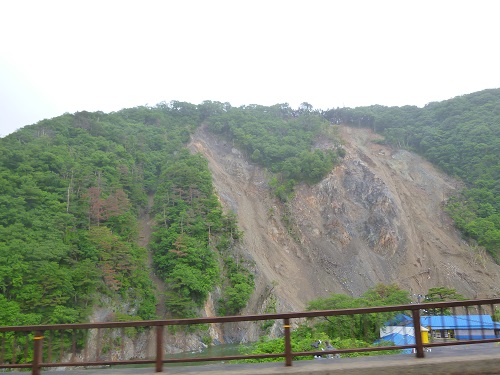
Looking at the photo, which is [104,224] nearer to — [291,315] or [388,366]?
[291,315]

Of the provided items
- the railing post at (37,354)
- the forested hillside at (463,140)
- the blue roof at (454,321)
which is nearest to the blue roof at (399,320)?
the blue roof at (454,321)

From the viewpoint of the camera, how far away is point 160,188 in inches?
1832

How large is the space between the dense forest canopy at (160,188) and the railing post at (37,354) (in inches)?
822

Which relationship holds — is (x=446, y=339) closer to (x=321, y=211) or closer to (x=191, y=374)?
(x=191, y=374)

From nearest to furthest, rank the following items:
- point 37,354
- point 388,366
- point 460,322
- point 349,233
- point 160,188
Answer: point 388,366 < point 37,354 < point 460,322 < point 160,188 < point 349,233

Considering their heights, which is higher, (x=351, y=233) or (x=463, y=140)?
(x=463, y=140)

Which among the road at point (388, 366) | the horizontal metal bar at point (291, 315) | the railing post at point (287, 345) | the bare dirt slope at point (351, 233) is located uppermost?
the bare dirt slope at point (351, 233)

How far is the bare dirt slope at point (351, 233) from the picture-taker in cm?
4441

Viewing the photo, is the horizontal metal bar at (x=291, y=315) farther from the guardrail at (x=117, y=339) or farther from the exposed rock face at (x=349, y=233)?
the exposed rock face at (x=349, y=233)

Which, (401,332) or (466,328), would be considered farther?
(401,332)

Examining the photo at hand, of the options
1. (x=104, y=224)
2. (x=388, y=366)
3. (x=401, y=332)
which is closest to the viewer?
(x=388, y=366)

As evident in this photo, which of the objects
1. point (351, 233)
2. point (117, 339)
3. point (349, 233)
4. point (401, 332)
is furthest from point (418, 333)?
point (351, 233)

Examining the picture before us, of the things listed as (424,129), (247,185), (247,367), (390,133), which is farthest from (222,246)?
(424,129)

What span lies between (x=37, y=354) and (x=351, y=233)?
46064 millimetres
